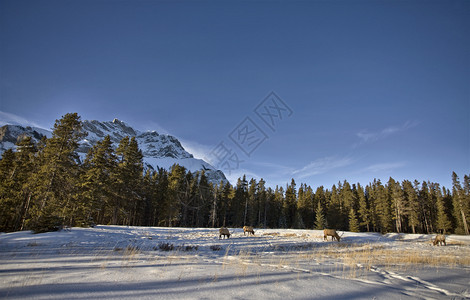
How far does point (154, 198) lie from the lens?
1825 inches

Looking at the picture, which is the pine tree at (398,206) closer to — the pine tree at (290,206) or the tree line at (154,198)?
the tree line at (154,198)

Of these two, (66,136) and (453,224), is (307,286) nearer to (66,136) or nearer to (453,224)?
(66,136)

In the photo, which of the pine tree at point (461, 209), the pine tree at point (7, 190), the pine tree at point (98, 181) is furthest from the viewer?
the pine tree at point (461, 209)

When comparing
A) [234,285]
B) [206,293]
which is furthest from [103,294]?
[234,285]

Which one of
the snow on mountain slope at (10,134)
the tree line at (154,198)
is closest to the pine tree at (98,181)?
the tree line at (154,198)

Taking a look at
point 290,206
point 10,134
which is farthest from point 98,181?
point 10,134

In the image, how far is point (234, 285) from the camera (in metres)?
3.82

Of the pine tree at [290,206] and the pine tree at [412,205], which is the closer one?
the pine tree at [412,205]

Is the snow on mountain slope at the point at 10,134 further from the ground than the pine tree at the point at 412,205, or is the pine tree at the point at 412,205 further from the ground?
the snow on mountain slope at the point at 10,134

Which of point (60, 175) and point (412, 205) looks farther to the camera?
point (412, 205)

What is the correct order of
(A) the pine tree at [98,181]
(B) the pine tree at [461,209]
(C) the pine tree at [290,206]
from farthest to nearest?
(C) the pine tree at [290,206]
(B) the pine tree at [461,209]
(A) the pine tree at [98,181]

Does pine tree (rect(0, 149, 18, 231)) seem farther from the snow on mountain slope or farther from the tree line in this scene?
the snow on mountain slope

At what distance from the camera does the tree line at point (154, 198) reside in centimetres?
2019

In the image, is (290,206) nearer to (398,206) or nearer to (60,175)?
(398,206)
